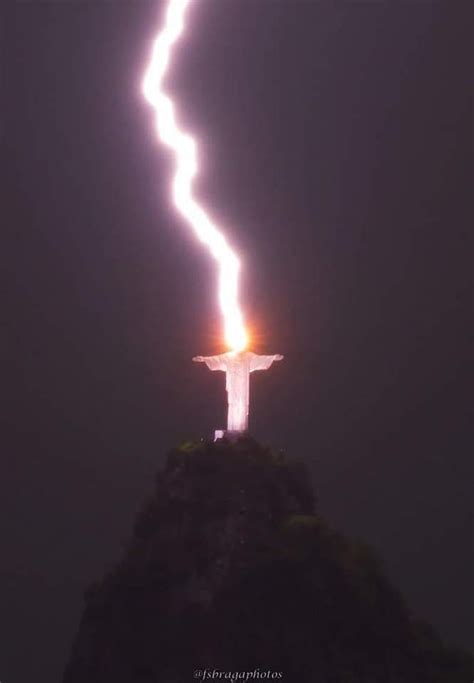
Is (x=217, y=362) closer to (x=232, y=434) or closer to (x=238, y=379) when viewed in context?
(x=238, y=379)

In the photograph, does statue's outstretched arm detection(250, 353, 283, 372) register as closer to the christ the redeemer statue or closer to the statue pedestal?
the christ the redeemer statue

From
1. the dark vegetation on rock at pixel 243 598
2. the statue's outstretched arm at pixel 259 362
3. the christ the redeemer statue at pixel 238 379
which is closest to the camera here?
the dark vegetation on rock at pixel 243 598

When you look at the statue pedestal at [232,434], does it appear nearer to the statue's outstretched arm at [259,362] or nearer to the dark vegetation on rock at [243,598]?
the dark vegetation on rock at [243,598]

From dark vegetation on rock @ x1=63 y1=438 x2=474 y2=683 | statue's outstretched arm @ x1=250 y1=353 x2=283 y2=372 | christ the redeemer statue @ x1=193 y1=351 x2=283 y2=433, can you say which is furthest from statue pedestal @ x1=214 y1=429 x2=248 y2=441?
statue's outstretched arm @ x1=250 y1=353 x2=283 y2=372

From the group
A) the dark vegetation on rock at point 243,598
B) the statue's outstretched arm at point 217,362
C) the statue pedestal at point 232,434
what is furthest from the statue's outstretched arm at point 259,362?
the dark vegetation on rock at point 243,598

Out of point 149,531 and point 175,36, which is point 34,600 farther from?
point 175,36

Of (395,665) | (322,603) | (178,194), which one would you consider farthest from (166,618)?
(178,194)

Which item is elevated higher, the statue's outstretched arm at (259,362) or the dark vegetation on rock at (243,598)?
the statue's outstretched arm at (259,362)

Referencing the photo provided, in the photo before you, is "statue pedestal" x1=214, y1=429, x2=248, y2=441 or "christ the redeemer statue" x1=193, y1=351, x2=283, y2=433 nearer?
"statue pedestal" x1=214, y1=429, x2=248, y2=441
